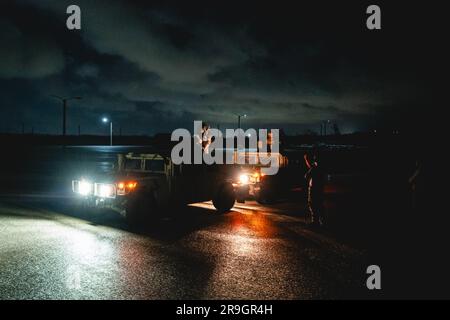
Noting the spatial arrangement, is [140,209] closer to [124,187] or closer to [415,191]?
[124,187]

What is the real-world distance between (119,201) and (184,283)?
181 inches

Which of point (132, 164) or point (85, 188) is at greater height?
point (132, 164)

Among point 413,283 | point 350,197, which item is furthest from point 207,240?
point 350,197

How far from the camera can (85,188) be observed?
9.98m

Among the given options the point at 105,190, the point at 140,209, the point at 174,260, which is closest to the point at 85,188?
the point at 105,190

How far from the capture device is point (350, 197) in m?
15.9

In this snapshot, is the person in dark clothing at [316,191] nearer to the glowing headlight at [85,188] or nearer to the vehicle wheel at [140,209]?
the vehicle wheel at [140,209]

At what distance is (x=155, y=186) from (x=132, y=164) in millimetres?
1554

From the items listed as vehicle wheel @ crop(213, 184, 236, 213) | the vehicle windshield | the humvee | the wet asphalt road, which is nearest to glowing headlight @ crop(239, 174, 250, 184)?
the humvee

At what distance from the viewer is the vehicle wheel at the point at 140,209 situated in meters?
9.25

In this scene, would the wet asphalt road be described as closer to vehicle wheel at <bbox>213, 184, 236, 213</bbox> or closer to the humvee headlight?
the humvee headlight

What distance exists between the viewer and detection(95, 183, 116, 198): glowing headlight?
934cm

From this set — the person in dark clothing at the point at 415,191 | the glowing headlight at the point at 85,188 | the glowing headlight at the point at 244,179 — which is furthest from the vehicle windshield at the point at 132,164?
the person in dark clothing at the point at 415,191
